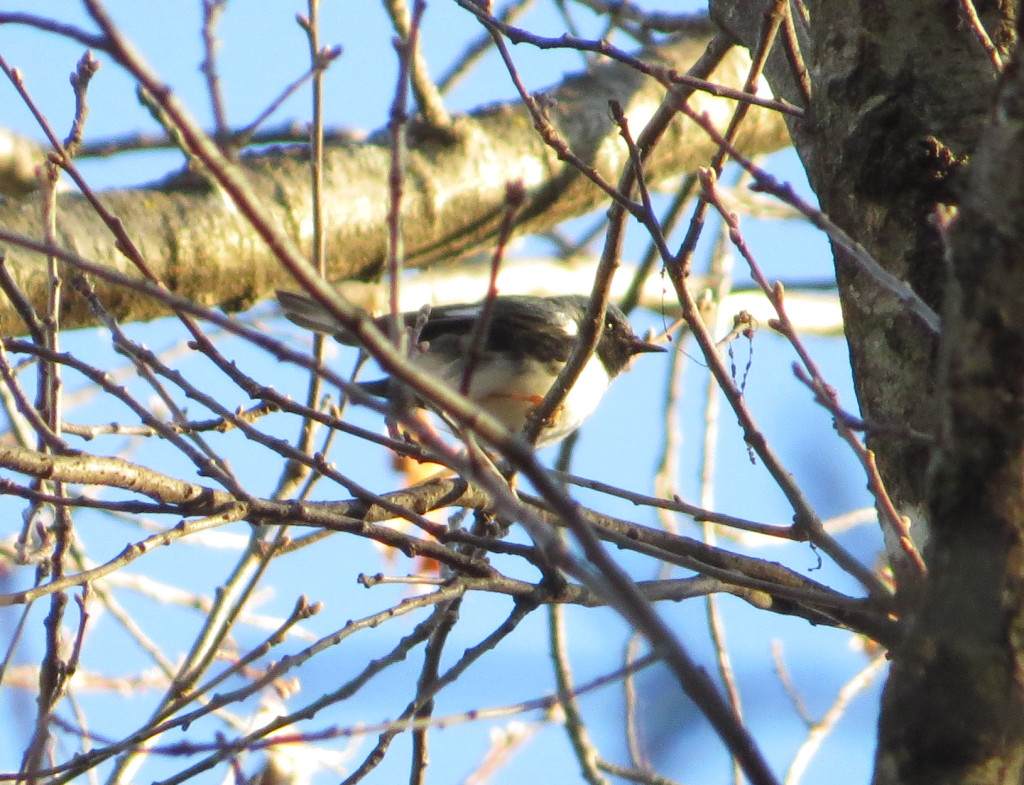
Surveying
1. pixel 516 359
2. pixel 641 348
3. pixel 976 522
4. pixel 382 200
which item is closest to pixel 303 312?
pixel 382 200

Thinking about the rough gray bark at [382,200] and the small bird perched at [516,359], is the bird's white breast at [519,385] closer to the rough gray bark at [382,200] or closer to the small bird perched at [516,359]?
the small bird perched at [516,359]

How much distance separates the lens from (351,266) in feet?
17.9

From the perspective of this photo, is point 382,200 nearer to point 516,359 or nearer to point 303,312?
point 303,312

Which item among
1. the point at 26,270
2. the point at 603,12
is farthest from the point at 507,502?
the point at 603,12

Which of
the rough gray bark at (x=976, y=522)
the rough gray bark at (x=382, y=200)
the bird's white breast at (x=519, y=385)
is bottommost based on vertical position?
the rough gray bark at (x=976, y=522)

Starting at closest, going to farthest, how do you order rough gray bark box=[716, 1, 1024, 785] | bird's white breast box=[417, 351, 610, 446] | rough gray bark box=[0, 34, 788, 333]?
1. rough gray bark box=[716, 1, 1024, 785]
2. rough gray bark box=[0, 34, 788, 333]
3. bird's white breast box=[417, 351, 610, 446]

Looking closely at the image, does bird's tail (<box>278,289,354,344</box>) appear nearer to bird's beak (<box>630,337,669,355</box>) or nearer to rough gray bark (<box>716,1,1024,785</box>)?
bird's beak (<box>630,337,669,355</box>)

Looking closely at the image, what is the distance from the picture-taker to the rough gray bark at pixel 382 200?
190 inches

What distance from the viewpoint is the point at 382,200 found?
5398 millimetres

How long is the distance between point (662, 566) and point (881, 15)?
165 centimetres

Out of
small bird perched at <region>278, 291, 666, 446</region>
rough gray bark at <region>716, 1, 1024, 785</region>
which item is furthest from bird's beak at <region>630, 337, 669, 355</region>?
rough gray bark at <region>716, 1, 1024, 785</region>

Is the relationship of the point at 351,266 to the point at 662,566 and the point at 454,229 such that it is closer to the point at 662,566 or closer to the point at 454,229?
the point at 454,229

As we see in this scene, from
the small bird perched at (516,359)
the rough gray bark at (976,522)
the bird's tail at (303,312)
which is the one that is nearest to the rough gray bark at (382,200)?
the bird's tail at (303,312)

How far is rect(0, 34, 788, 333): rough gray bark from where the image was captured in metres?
4.83
